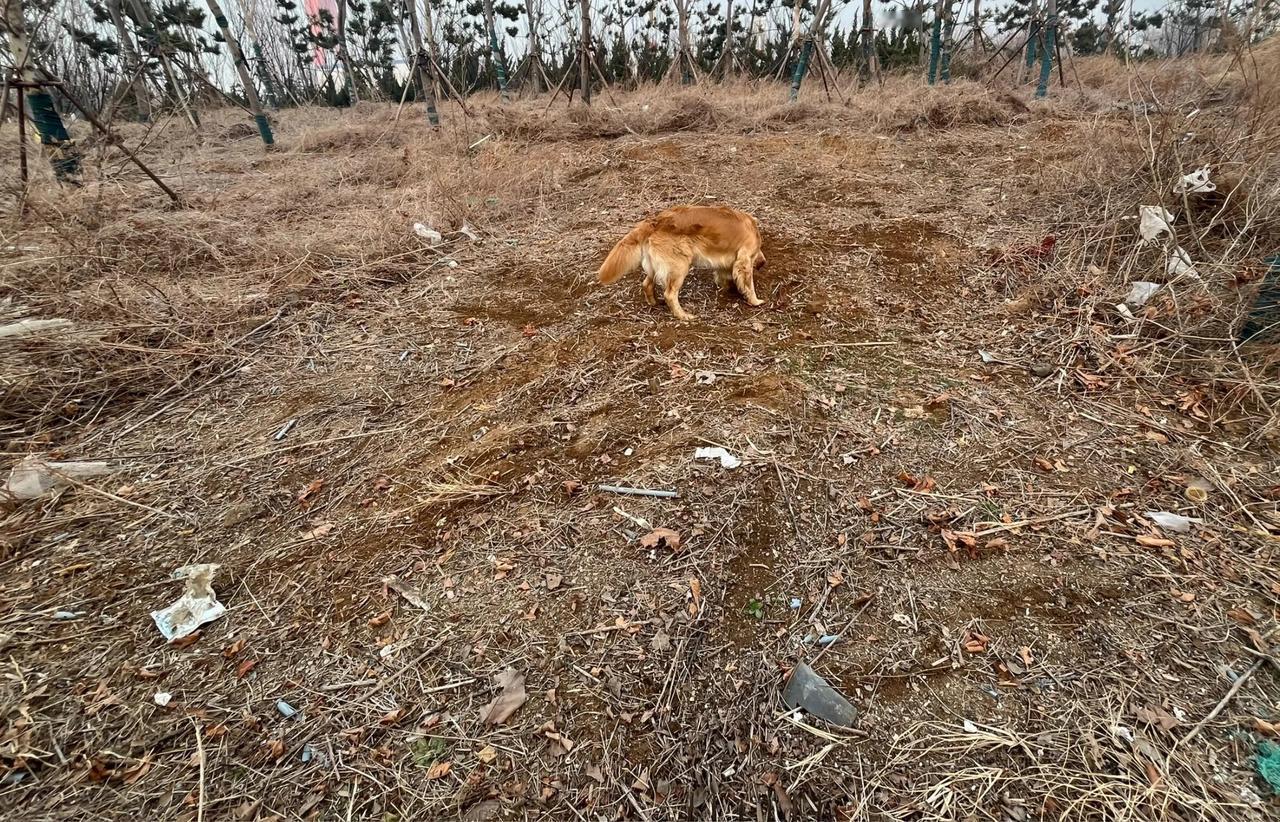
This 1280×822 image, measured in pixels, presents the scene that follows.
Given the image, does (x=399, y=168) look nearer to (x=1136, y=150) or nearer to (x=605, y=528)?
(x=605, y=528)

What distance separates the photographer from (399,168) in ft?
26.0

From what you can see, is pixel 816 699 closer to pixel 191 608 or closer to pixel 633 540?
pixel 633 540

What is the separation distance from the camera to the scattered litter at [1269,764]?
1.48 meters

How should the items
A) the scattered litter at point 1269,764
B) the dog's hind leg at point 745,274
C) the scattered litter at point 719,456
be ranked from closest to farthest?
the scattered litter at point 1269,764 → the scattered litter at point 719,456 → the dog's hind leg at point 745,274

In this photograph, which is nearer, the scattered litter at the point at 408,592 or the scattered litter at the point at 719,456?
the scattered litter at the point at 408,592

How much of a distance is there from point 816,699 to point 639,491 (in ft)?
3.67

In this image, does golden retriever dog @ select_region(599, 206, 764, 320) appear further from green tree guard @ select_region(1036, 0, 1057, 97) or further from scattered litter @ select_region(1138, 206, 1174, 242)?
green tree guard @ select_region(1036, 0, 1057, 97)

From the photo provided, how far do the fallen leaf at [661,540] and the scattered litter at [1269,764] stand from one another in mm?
1819

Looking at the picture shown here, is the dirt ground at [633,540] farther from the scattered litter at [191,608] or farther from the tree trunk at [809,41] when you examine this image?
the tree trunk at [809,41]

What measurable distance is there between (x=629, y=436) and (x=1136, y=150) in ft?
16.9

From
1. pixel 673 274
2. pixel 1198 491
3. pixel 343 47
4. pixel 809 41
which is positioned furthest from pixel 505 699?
pixel 343 47

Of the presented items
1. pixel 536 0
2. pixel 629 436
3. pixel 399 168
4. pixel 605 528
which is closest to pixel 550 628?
pixel 605 528

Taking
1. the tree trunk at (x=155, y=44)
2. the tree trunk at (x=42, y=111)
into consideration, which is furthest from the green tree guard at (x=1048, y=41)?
the tree trunk at (x=155, y=44)

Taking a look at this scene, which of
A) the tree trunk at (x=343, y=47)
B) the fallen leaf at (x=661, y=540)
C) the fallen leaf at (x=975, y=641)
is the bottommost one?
the fallen leaf at (x=975, y=641)
